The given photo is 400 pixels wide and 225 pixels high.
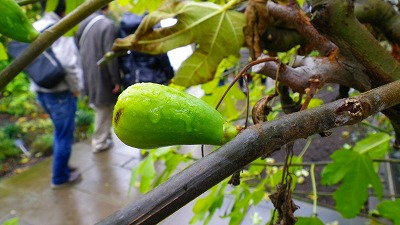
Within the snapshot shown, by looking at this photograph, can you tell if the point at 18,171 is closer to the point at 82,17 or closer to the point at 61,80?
the point at 61,80

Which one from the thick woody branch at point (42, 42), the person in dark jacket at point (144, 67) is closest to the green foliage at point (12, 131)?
the person in dark jacket at point (144, 67)

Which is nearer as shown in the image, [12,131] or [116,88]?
[116,88]

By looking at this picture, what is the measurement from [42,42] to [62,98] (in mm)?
3260

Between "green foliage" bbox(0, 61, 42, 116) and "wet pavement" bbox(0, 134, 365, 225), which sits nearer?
"wet pavement" bbox(0, 134, 365, 225)

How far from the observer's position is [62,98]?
3756 mm

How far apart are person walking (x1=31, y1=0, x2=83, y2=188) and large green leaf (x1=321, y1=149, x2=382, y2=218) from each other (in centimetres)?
290

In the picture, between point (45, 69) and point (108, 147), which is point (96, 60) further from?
point (108, 147)

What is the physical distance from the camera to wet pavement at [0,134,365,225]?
321cm

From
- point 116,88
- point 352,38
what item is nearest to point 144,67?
point 116,88

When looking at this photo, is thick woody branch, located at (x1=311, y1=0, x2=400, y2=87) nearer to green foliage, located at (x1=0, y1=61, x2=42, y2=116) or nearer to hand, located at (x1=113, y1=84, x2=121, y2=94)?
hand, located at (x1=113, y1=84, x2=121, y2=94)

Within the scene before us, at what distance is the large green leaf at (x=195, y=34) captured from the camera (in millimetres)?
941

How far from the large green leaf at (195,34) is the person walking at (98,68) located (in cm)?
268

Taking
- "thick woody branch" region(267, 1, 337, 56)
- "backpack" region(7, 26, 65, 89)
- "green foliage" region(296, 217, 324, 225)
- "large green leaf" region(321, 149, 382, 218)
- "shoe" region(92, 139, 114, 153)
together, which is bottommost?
"shoe" region(92, 139, 114, 153)

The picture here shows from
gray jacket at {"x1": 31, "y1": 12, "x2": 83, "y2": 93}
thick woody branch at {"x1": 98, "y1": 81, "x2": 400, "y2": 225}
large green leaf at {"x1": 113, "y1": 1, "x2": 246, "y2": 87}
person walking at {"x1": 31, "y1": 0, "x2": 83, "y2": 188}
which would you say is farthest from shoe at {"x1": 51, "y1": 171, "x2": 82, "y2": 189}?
thick woody branch at {"x1": 98, "y1": 81, "x2": 400, "y2": 225}
